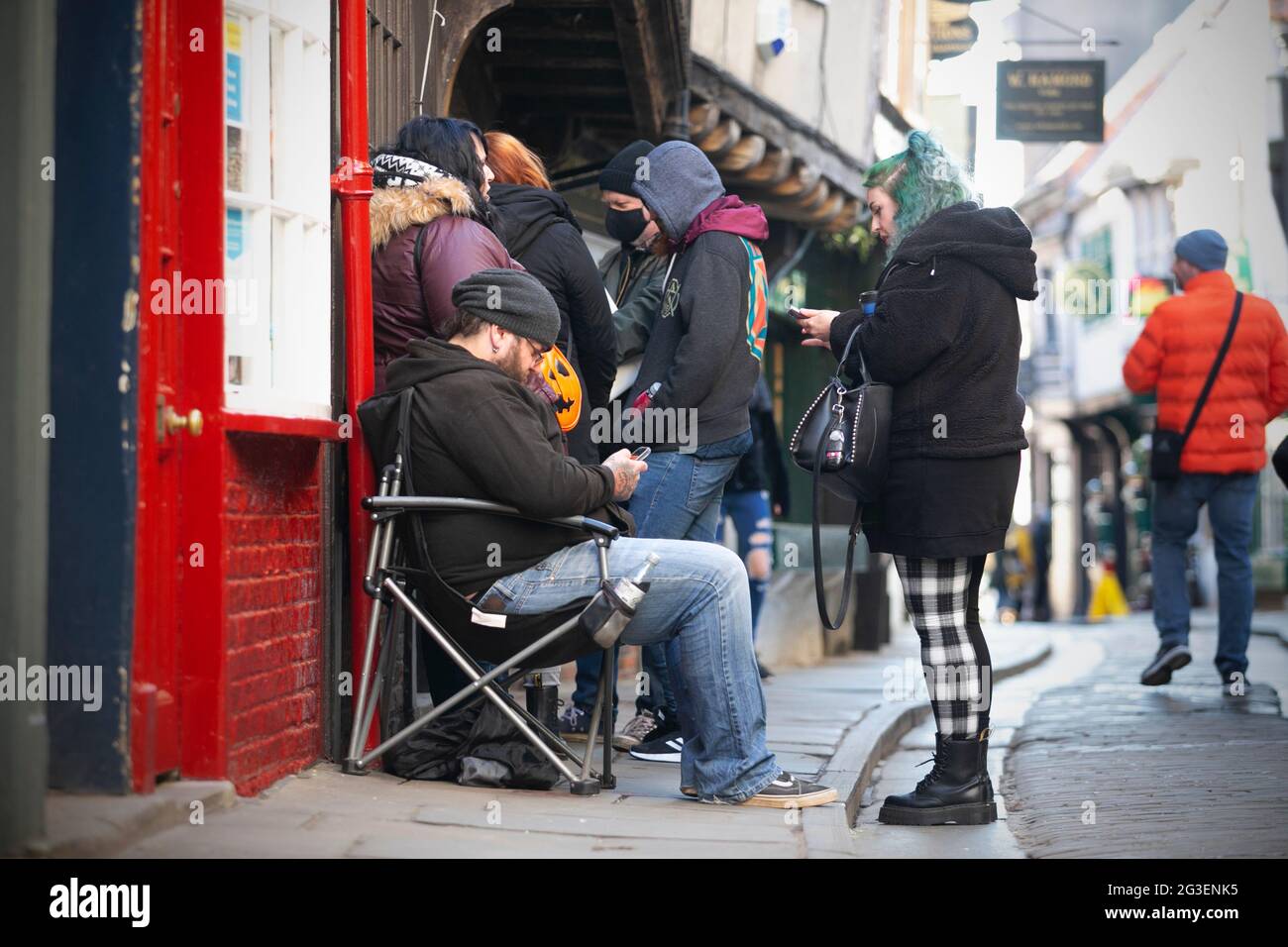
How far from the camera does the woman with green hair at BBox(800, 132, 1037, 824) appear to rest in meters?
4.79

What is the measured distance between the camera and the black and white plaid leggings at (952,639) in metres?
4.88

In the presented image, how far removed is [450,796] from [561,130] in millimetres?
5853

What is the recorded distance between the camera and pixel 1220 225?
29.5 meters

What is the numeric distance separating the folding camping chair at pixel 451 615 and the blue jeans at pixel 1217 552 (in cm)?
412

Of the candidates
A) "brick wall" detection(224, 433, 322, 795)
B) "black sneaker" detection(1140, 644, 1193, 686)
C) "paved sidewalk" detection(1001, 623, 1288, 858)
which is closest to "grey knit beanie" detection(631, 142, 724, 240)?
"brick wall" detection(224, 433, 322, 795)

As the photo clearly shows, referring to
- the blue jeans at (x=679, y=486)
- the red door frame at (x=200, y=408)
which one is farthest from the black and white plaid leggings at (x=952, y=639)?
the red door frame at (x=200, y=408)

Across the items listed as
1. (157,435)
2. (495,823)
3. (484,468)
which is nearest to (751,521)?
(484,468)

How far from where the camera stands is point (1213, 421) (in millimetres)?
7719

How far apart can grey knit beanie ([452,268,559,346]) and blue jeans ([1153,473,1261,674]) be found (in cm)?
432

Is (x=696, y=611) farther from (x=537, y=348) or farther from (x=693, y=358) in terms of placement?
(x=693, y=358)

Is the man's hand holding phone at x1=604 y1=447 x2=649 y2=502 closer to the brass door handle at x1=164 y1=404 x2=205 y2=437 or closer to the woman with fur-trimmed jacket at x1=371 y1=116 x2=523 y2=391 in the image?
the woman with fur-trimmed jacket at x1=371 y1=116 x2=523 y2=391

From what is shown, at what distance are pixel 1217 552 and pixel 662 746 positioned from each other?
3.41 meters
